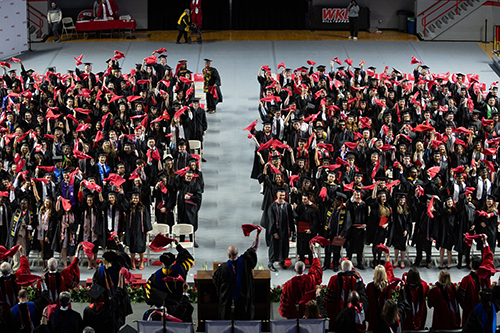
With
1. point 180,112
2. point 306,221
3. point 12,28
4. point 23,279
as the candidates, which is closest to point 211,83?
point 180,112

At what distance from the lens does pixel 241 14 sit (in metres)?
31.8

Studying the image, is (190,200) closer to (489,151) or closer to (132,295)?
(132,295)

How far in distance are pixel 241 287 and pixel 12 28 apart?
64.8ft

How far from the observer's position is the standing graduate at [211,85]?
21.0 metres

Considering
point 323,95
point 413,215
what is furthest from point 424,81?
point 413,215

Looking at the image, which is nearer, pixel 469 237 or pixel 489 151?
pixel 469 237

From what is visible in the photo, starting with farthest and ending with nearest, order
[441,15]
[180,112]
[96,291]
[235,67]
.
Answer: [441,15] → [235,67] → [180,112] → [96,291]

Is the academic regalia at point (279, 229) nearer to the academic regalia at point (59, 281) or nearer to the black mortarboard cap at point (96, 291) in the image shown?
the academic regalia at point (59, 281)

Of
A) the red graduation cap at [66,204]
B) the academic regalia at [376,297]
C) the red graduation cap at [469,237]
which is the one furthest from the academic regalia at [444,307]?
the red graduation cap at [66,204]

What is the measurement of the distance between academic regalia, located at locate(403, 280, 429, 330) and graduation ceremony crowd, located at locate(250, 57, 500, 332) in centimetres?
2

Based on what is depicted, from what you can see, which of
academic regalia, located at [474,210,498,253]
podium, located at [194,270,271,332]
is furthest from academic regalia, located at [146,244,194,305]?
academic regalia, located at [474,210,498,253]

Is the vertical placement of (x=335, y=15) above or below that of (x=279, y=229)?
above

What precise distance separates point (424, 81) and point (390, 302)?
11457mm

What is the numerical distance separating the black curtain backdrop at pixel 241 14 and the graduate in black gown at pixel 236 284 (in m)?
21.9
